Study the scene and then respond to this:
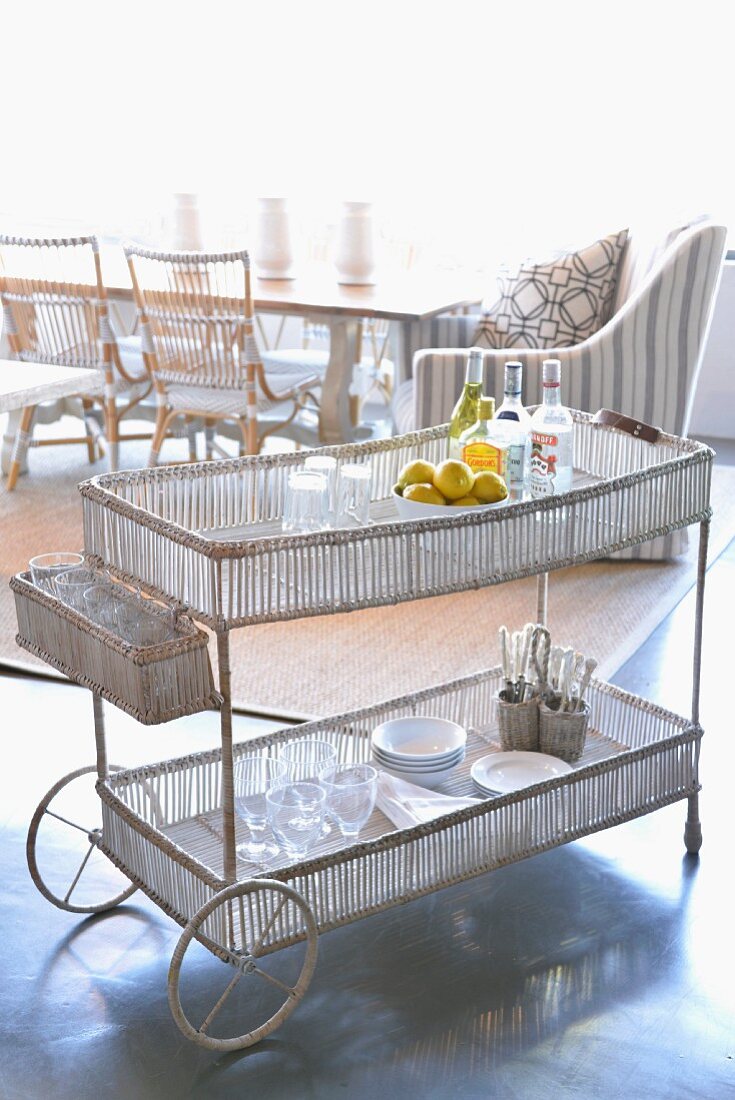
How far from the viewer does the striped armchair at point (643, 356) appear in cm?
395

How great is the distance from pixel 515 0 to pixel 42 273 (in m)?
2.36

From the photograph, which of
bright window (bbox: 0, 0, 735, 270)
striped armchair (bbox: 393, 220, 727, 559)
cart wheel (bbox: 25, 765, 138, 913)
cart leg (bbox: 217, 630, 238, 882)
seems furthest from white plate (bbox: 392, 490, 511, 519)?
bright window (bbox: 0, 0, 735, 270)

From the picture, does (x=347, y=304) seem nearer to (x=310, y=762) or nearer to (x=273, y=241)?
(x=273, y=241)

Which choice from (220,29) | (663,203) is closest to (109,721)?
(663,203)

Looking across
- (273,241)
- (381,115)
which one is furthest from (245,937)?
(381,115)

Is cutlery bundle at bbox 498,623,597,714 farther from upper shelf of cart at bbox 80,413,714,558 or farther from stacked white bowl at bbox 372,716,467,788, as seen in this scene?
upper shelf of cart at bbox 80,413,714,558

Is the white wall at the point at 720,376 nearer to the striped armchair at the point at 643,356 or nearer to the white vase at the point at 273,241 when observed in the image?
the striped armchair at the point at 643,356

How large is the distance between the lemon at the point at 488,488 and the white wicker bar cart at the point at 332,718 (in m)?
0.08

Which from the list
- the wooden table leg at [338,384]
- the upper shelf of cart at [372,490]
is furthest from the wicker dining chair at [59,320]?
the upper shelf of cart at [372,490]

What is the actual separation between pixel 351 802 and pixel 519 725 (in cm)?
48

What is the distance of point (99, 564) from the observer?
2109 millimetres

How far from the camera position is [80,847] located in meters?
2.57

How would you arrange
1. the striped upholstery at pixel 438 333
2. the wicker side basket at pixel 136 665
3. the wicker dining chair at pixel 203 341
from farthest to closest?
the striped upholstery at pixel 438 333
the wicker dining chair at pixel 203 341
the wicker side basket at pixel 136 665

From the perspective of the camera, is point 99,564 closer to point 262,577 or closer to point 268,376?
point 262,577
